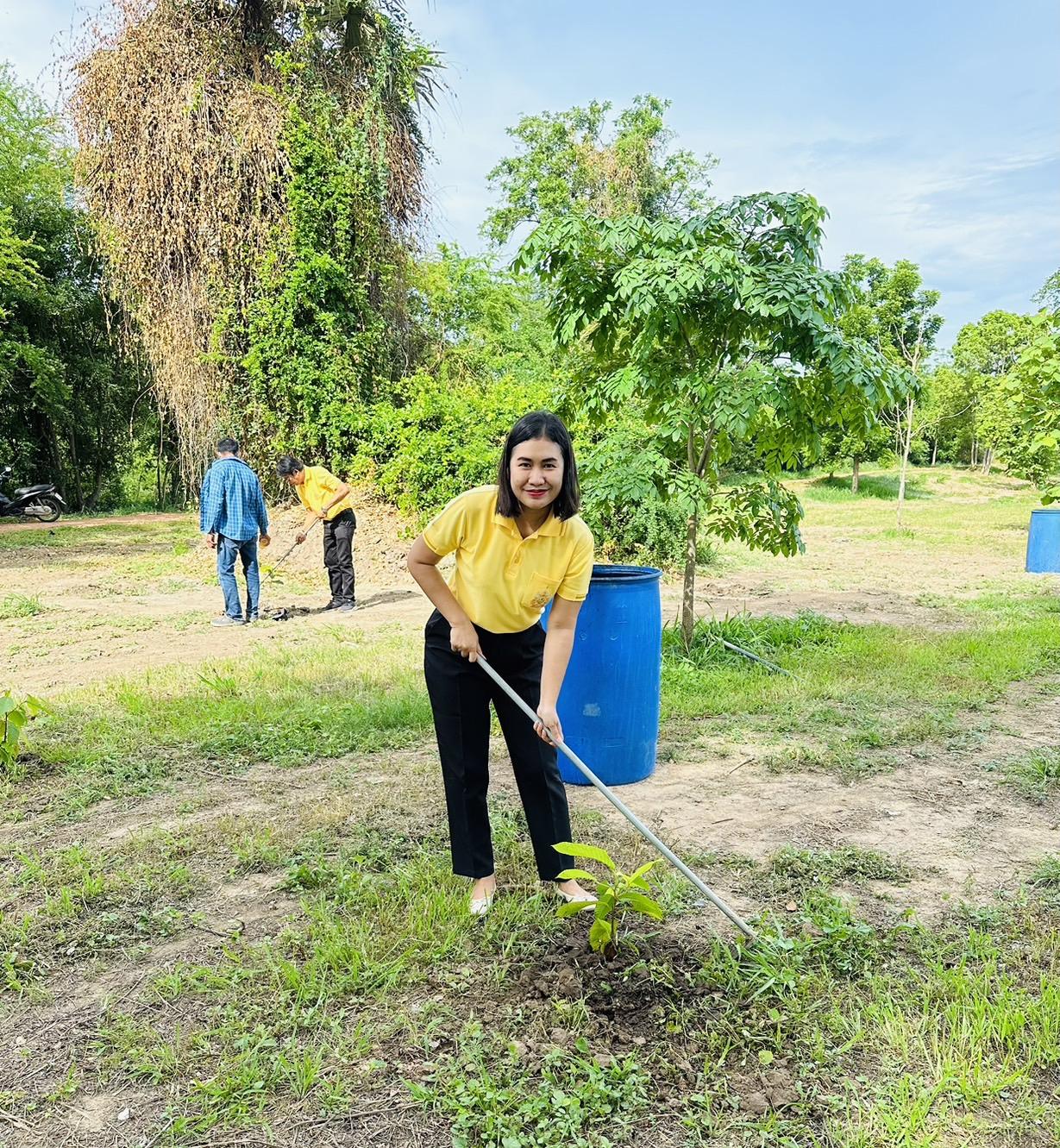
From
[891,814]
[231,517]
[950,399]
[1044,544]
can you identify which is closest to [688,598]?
[891,814]

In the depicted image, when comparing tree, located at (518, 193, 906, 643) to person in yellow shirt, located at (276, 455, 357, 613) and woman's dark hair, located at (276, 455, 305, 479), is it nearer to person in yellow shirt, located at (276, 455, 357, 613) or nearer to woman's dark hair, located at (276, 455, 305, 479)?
woman's dark hair, located at (276, 455, 305, 479)

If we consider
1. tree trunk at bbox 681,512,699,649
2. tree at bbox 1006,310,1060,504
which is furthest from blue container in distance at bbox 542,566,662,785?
tree at bbox 1006,310,1060,504

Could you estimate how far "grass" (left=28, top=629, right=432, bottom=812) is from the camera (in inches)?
176

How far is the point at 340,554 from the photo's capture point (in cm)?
884

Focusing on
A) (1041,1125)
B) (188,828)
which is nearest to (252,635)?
(188,828)

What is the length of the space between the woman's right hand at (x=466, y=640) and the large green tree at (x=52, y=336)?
18351 millimetres

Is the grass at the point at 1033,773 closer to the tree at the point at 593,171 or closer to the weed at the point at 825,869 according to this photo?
the weed at the point at 825,869

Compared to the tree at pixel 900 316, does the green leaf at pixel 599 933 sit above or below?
below

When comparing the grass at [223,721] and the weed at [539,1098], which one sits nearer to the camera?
the weed at [539,1098]

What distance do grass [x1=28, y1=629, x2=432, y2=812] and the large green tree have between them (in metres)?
15.1

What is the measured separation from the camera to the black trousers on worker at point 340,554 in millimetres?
8797

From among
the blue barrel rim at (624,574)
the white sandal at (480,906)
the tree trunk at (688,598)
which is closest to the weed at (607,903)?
the white sandal at (480,906)

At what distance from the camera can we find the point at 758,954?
263cm

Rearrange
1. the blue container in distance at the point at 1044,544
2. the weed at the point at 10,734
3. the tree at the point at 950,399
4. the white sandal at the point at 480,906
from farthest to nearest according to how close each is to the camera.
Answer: the tree at the point at 950,399
the blue container in distance at the point at 1044,544
the weed at the point at 10,734
the white sandal at the point at 480,906
